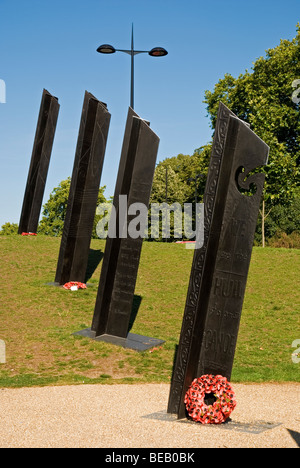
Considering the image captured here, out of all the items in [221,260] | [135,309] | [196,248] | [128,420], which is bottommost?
[128,420]

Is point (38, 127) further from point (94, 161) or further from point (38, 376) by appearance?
point (38, 376)

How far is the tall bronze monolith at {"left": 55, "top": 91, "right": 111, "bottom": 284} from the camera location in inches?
677

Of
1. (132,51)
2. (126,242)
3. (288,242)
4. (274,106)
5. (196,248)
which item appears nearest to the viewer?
(196,248)

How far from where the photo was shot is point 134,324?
14.7 meters

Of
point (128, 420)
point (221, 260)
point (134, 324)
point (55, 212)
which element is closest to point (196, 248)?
point (221, 260)

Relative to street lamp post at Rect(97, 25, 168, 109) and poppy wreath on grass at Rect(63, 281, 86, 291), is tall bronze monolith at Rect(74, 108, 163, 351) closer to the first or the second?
poppy wreath on grass at Rect(63, 281, 86, 291)

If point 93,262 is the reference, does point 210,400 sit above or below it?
below

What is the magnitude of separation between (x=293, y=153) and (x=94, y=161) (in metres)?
18.9

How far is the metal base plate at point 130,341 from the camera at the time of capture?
40.7 feet

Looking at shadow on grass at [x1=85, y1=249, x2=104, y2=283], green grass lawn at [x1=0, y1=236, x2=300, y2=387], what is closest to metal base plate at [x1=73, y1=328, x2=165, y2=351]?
green grass lawn at [x1=0, y1=236, x2=300, y2=387]

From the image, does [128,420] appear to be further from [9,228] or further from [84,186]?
[9,228]

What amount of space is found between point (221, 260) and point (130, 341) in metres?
5.89
